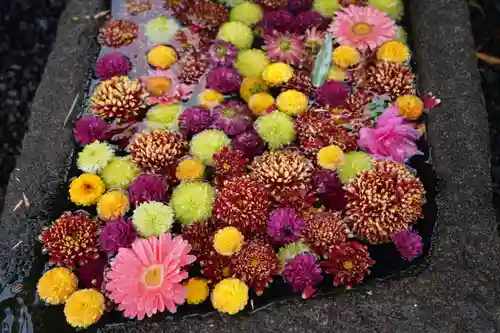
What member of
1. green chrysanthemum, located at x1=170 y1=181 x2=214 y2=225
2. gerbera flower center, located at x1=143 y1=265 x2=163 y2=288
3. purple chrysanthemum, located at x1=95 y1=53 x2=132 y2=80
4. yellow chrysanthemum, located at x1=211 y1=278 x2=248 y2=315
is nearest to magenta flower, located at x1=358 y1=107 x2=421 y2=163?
green chrysanthemum, located at x1=170 y1=181 x2=214 y2=225

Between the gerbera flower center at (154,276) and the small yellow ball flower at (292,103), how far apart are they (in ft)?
2.11

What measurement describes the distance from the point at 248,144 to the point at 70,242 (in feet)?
1.88

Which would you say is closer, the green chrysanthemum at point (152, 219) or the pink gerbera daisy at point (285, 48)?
the green chrysanthemum at point (152, 219)

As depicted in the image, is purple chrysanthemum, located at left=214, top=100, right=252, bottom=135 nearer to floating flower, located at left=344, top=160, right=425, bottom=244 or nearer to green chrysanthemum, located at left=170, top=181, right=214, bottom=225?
green chrysanthemum, located at left=170, top=181, right=214, bottom=225

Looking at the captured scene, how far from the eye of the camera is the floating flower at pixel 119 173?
6.23ft

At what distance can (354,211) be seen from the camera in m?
1.79

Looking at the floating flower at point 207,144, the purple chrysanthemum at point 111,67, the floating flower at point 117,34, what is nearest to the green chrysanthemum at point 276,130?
the floating flower at point 207,144

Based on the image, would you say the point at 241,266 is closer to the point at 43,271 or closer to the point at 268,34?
the point at 43,271

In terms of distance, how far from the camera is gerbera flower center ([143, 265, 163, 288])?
1665 millimetres

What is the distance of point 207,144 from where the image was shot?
76.0 inches

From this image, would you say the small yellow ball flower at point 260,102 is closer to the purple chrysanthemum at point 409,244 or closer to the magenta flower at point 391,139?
the magenta flower at point 391,139

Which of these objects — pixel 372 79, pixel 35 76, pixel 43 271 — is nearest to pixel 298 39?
pixel 372 79

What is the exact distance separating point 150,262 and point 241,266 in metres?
0.23

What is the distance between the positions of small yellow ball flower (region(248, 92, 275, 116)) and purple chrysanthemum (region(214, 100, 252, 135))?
0.03m
